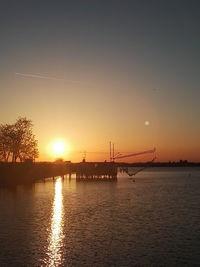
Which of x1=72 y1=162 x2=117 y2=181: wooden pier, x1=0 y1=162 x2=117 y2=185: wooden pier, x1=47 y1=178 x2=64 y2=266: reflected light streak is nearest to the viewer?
x1=47 y1=178 x2=64 y2=266: reflected light streak

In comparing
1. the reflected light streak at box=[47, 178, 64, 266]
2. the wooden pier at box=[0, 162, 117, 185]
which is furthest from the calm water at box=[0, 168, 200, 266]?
the wooden pier at box=[0, 162, 117, 185]

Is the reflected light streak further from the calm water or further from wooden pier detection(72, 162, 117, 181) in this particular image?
wooden pier detection(72, 162, 117, 181)

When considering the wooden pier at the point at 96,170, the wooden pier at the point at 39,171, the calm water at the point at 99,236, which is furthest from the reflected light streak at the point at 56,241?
the wooden pier at the point at 96,170

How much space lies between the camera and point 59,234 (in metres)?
34.7

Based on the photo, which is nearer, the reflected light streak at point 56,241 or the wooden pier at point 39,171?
the reflected light streak at point 56,241

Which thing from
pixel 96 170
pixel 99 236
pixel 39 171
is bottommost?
pixel 99 236

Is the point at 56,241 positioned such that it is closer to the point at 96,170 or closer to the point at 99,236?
the point at 99,236

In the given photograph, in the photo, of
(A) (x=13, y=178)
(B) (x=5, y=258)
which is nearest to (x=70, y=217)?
(B) (x=5, y=258)

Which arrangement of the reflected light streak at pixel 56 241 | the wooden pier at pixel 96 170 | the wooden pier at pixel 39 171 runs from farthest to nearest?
the wooden pier at pixel 96 170
the wooden pier at pixel 39 171
the reflected light streak at pixel 56 241

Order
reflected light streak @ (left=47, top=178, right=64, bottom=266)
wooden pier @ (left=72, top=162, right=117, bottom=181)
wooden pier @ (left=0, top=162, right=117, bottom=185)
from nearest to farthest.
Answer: reflected light streak @ (left=47, top=178, right=64, bottom=266) → wooden pier @ (left=0, top=162, right=117, bottom=185) → wooden pier @ (left=72, top=162, right=117, bottom=181)

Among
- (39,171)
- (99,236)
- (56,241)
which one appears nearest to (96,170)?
(39,171)

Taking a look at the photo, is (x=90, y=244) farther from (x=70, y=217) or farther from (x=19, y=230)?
(x=70, y=217)

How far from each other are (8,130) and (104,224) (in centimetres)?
7180

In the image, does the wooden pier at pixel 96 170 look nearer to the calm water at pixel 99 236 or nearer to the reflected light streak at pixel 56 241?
the calm water at pixel 99 236
